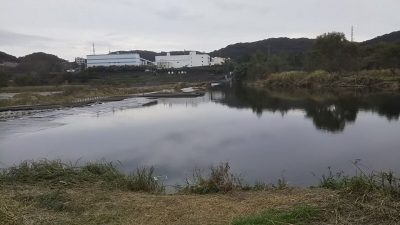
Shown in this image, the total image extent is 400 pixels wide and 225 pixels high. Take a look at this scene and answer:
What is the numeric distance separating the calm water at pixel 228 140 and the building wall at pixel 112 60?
84.6m

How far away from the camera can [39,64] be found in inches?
3632

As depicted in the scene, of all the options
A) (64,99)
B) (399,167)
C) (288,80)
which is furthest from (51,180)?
(288,80)

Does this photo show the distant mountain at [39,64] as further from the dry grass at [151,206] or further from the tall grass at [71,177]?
the dry grass at [151,206]

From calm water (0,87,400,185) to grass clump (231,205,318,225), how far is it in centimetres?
479

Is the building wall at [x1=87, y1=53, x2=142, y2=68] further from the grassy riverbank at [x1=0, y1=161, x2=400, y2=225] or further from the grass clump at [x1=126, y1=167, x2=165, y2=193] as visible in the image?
the grassy riverbank at [x1=0, y1=161, x2=400, y2=225]

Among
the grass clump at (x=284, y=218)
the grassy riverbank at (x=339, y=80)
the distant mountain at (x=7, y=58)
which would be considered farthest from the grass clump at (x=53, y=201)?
the distant mountain at (x=7, y=58)

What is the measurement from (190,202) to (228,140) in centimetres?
1046

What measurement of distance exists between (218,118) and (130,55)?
92.0m

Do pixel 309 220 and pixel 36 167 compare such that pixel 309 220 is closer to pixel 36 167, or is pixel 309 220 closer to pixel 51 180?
pixel 51 180

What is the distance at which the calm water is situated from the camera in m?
11.3

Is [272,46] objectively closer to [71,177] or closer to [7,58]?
[7,58]

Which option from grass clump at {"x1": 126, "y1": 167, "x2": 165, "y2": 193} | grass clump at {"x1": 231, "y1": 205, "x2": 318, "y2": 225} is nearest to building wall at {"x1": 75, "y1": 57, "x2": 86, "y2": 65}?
grass clump at {"x1": 126, "y1": 167, "x2": 165, "y2": 193}

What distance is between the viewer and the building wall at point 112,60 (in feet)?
360

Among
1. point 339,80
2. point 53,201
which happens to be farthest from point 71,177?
point 339,80
